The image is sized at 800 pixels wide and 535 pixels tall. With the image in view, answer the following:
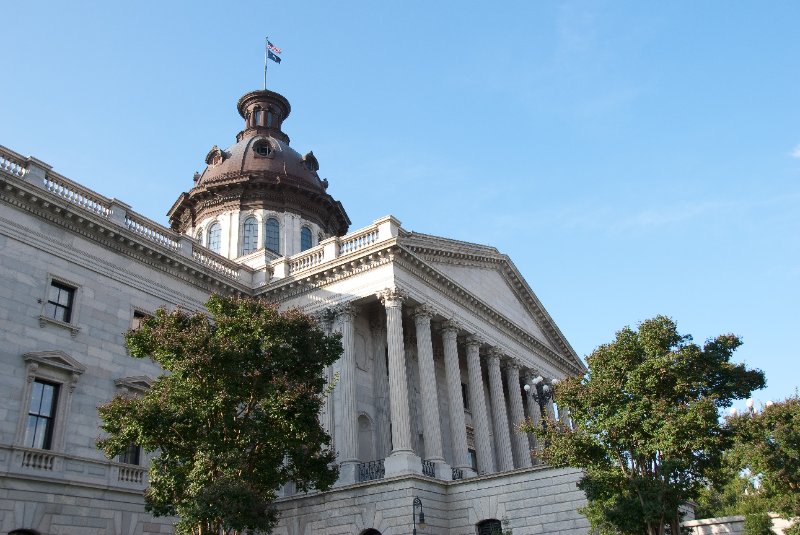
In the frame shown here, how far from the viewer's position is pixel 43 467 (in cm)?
2014

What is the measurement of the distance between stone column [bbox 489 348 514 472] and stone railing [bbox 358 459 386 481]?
24.8 feet

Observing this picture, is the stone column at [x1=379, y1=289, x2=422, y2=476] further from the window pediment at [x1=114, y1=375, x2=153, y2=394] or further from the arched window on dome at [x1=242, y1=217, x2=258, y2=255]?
the arched window on dome at [x1=242, y1=217, x2=258, y2=255]

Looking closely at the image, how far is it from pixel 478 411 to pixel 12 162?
64.2 feet

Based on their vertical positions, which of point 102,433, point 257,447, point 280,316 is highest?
point 280,316

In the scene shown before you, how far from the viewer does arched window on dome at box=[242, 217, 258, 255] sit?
125 feet

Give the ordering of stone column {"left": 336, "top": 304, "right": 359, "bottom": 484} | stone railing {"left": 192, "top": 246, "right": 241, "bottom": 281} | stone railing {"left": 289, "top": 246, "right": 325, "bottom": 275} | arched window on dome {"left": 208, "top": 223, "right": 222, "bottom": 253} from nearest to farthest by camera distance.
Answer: stone column {"left": 336, "top": 304, "right": 359, "bottom": 484}
stone railing {"left": 192, "top": 246, "right": 241, "bottom": 281}
stone railing {"left": 289, "top": 246, "right": 325, "bottom": 275}
arched window on dome {"left": 208, "top": 223, "right": 222, "bottom": 253}

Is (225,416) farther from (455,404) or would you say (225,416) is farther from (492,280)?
(492,280)

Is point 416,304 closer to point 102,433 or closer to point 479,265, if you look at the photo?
point 479,265

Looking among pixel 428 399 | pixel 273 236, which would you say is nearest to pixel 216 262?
pixel 273 236

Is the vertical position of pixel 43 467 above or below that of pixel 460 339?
below

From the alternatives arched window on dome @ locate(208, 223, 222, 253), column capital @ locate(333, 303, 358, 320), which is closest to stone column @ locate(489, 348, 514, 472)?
column capital @ locate(333, 303, 358, 320)

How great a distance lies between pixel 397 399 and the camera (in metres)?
25.1

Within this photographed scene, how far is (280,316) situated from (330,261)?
34.6ft

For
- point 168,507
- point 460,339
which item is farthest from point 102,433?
point 460,339
